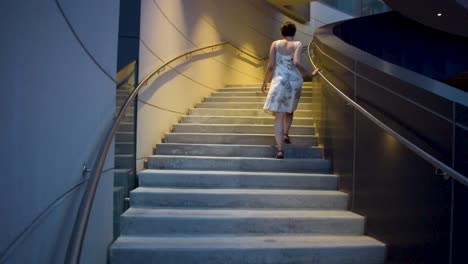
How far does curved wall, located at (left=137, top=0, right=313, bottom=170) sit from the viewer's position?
4438mm

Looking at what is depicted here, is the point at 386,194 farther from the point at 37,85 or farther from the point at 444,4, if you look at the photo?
the point at 444,4

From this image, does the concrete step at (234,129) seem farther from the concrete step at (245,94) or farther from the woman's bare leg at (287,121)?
the concrete step at (245,94)

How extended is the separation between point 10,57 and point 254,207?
272 centimetres

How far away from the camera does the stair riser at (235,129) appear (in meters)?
5.19

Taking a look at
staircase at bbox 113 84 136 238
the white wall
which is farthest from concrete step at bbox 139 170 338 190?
the white wall

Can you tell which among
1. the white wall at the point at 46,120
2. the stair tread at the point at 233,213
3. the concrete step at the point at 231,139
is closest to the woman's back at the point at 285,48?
the concrete step at the point at 231,139

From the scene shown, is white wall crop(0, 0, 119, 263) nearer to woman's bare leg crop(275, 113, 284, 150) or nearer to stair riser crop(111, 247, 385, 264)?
stair riser crop(111, 247, 385, 264)

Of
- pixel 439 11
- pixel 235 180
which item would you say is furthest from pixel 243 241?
pixel 439 11

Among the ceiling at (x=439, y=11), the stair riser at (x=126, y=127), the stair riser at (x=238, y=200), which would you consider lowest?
the stair riser at (x=238, y=200)

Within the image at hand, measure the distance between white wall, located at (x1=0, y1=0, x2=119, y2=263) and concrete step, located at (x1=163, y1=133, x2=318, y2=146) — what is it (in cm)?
249

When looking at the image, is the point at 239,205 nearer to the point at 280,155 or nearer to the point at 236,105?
the point at 280,155

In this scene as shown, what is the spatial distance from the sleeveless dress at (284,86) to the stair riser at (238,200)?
109 cm

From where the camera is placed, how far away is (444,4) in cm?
780

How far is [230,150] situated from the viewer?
186 inches
